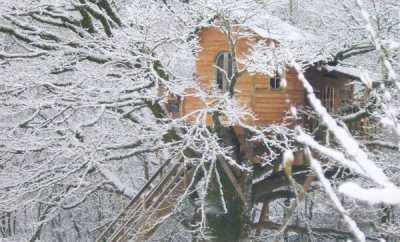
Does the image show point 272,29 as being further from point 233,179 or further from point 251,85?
point 233,179

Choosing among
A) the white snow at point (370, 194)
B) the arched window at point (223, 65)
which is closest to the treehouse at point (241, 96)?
the arched window at point (223, 65)

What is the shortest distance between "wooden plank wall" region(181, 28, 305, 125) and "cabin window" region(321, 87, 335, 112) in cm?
54

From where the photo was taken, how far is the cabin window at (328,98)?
9.42 m

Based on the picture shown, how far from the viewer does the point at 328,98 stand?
9570 mm

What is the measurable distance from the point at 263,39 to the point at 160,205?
3.29 metres

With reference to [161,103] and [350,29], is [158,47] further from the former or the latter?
[350,29]

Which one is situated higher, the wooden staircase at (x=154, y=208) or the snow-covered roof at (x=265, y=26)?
the snow-covered roof at (x=265, y=26)

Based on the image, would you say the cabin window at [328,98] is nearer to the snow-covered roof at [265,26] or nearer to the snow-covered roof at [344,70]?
the snow-covered roof at [344,70]

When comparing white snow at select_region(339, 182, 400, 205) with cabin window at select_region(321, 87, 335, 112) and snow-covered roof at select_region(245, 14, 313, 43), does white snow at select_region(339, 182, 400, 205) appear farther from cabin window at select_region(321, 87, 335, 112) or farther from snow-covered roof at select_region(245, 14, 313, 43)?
cabin window at select_region(321, 87, 335, 112)

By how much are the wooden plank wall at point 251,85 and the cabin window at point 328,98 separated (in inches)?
21.3

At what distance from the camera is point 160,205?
951 centimetres

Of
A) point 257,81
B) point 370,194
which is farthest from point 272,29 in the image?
point 370,194

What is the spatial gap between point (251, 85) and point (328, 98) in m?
1.53

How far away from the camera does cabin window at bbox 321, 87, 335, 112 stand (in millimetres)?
9418
